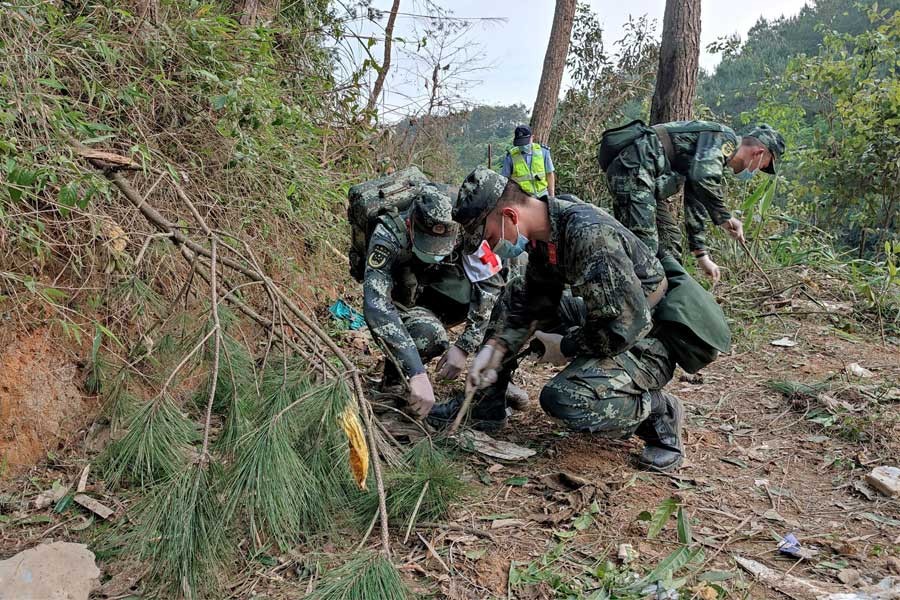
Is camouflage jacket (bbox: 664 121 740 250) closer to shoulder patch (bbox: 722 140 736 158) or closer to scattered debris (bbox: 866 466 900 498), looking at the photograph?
shoulder patch (bbox: 722 140 736 158)

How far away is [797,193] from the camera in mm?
6926

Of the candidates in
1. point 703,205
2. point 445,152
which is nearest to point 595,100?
point 445,152

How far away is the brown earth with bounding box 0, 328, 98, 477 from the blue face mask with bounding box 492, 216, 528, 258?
181 centimetres

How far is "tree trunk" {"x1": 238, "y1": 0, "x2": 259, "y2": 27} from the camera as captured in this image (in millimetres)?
3854

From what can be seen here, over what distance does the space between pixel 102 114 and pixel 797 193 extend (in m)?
6.80

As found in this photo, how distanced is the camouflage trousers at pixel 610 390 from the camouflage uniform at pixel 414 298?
22.6 inches

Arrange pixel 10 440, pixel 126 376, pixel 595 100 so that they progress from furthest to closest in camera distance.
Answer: pixel 595 100 < pixel 126 376 < pixel 10 440

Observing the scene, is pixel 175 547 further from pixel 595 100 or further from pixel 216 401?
pixel 595 100

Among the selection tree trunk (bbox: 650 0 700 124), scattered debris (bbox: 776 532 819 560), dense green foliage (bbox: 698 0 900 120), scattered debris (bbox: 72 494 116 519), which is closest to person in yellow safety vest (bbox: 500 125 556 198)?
tree trunk (bbox: 650 0 700 124)

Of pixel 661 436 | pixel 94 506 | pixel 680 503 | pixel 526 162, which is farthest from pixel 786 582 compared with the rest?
pixel 526 162

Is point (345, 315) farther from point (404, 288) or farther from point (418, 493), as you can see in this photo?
point (418, 493)

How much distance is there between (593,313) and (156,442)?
155 cm

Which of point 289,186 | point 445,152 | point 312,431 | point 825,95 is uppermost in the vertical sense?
point 825,95

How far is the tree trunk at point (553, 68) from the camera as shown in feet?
24.2
